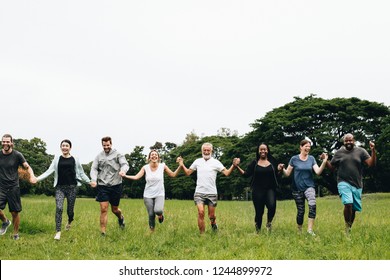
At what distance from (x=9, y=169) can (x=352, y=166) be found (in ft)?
26.4

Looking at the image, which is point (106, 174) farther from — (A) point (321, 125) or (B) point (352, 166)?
(A) point (321, 125)

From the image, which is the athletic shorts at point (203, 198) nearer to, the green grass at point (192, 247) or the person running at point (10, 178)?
the green grass at point (192, 247)

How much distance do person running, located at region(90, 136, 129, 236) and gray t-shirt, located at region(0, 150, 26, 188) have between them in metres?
1.77

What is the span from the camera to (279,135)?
44.9 m

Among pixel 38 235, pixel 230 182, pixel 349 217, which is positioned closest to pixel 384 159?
pixel 230 182

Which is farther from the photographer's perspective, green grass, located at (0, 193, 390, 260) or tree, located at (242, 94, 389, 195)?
tree, located at (242, 94, 389, 195)

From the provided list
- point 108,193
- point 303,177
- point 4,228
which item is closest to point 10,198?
point 4,228

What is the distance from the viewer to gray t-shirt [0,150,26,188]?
9.94 meters

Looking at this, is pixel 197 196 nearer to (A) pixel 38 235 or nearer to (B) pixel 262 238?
(B) pixel 262 238

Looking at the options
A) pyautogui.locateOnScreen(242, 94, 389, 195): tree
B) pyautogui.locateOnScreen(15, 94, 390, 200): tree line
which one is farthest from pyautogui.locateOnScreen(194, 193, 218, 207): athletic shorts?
pyautogui.locateOnScreen(242, 94, 389, 195): tree

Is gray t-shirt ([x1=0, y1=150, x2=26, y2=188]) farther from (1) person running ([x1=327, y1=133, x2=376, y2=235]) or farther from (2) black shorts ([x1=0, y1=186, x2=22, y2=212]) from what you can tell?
(1) person running ([x1=327, y1=133, x2=376, y2=235])

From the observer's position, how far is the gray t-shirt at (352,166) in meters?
9.76

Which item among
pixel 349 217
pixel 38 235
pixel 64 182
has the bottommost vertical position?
pixel 38 235
